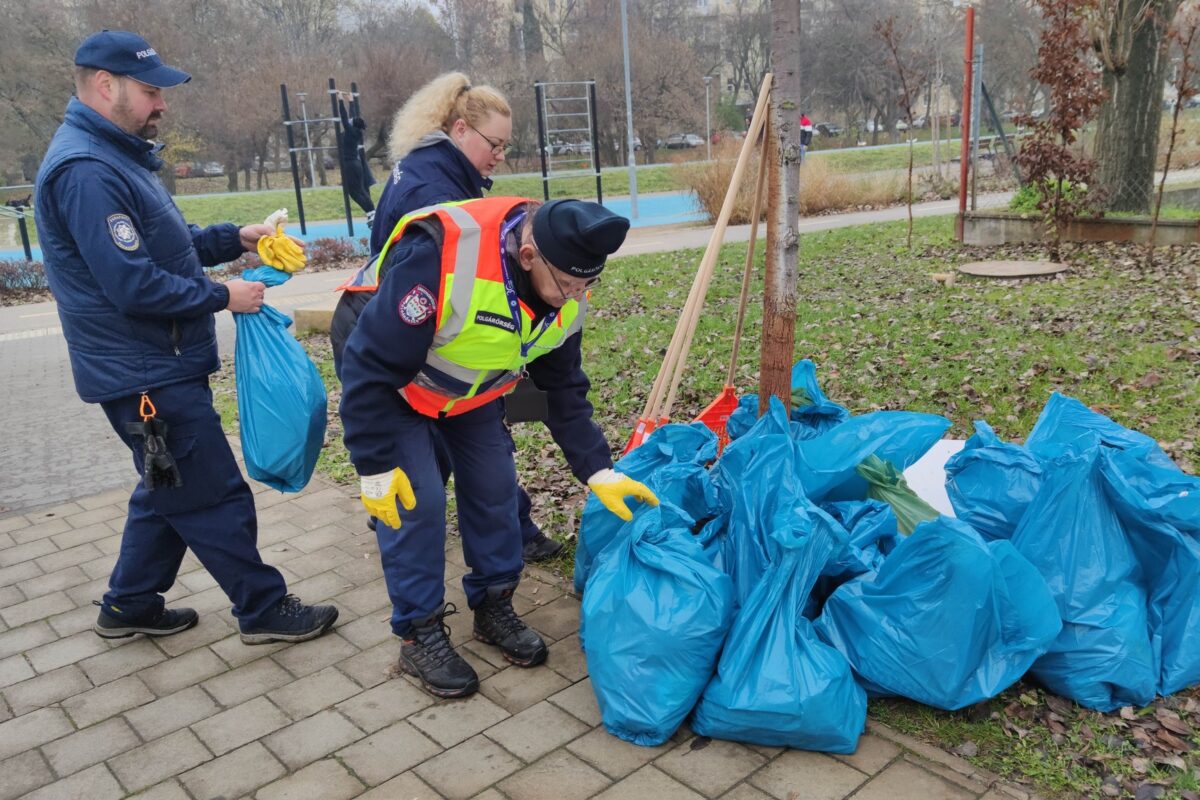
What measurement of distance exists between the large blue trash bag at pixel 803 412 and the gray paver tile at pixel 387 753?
63.1 inches

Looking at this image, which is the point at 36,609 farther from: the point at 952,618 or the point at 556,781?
the point at 952,618

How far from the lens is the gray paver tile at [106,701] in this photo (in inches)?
106

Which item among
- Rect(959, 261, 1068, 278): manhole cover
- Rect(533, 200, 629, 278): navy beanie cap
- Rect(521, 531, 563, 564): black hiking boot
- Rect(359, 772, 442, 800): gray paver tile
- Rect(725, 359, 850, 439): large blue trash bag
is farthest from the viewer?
Rect(959, 261, 1068, 278): manhole cover

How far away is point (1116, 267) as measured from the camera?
765 centimetres

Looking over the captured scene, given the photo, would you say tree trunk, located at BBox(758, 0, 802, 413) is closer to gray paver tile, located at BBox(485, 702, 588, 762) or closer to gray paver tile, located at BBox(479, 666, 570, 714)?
gray paver tile, located at BBox(479, 666, 570, 714)

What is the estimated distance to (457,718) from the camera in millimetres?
2596

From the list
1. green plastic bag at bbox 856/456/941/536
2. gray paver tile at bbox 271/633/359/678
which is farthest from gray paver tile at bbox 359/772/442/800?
green plastic bag at bbox 856/456/941/536

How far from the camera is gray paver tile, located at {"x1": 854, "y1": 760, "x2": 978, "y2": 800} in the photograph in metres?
2.17

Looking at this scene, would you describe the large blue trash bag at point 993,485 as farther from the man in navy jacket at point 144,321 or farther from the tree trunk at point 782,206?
the man in navy jacket at point 144,321

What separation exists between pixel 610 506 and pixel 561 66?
38.2 m

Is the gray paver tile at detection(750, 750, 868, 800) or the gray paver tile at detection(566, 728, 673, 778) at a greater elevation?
the gray paver tile at detection(750, 750, 868, 800)

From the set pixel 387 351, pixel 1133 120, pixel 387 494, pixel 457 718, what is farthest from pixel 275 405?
pixel 1133 120

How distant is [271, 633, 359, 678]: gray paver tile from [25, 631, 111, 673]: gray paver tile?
2.01ft

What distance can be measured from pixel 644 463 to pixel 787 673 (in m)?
1.01
